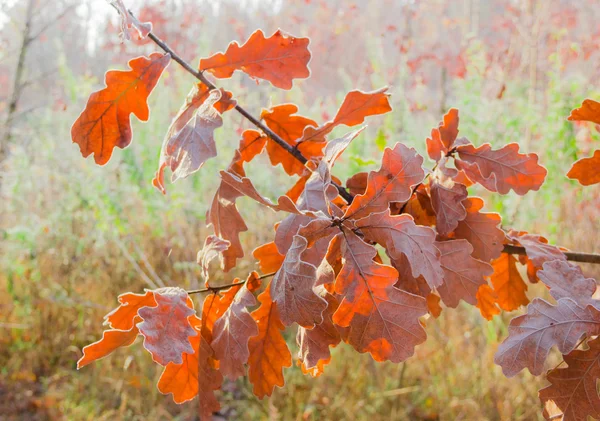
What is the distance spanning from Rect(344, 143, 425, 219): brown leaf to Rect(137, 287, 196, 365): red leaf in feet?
0.67

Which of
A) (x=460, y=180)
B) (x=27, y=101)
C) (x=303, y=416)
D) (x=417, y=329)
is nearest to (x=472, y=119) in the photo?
(x=303, y=416)

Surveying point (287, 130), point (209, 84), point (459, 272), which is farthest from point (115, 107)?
point (459, 272)

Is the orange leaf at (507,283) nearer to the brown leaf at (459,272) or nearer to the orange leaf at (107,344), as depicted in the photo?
the brown leaf at (459,272)

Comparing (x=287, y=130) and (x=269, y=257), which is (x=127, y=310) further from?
(x=287, y=130)

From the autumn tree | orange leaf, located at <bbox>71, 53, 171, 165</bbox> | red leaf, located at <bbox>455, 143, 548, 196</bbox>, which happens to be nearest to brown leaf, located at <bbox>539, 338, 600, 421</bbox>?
the autumn tree

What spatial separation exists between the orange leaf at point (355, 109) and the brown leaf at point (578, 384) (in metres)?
0.36

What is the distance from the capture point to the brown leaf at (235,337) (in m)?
0.56

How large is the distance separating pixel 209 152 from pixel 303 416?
221 centimetres

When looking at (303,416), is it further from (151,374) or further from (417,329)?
(417,329)

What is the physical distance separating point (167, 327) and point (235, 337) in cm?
7

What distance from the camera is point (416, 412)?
261 cm

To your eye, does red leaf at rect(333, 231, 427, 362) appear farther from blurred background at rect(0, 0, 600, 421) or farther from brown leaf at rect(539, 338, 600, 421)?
blurred background at rect(0, 0, 600, 421)

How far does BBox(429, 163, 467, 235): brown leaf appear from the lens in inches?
24.2

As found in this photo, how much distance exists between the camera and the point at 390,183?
0.55 metres
